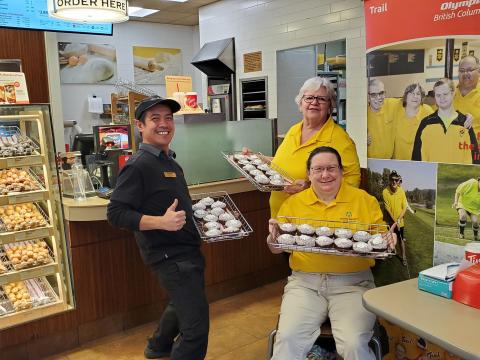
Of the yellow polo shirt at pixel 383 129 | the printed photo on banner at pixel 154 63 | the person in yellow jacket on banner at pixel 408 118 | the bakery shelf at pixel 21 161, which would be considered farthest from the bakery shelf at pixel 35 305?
the printed photo on banner at pixel 154 63

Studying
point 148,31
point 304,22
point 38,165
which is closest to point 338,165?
point 38,165

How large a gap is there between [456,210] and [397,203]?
0.34 meters

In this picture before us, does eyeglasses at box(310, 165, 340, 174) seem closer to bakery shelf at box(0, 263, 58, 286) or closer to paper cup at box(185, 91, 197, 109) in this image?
bakery shelf at box(0, 263, 58, 286)

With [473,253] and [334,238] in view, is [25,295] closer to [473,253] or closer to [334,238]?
[334,238]

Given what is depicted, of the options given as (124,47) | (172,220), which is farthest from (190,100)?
(124,47)

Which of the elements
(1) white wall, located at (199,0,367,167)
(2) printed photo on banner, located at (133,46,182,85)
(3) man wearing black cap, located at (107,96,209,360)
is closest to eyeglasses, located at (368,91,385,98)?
(3) man wearing black cap, located at (107,96,209,360)

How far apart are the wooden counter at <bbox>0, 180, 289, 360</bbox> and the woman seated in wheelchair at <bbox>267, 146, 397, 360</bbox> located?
1307 mm

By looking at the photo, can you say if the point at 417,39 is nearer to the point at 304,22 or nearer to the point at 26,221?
the point at 26,221

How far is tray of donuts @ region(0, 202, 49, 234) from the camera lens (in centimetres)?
279

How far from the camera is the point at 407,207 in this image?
7.55 feet

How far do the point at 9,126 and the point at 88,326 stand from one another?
141 cm

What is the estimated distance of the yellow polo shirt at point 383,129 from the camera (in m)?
2.32

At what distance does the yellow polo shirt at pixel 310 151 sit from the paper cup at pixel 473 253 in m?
0.81

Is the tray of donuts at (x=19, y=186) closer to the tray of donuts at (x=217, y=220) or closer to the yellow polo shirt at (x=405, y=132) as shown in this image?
the tray of donuts at (x=217, y=220)
